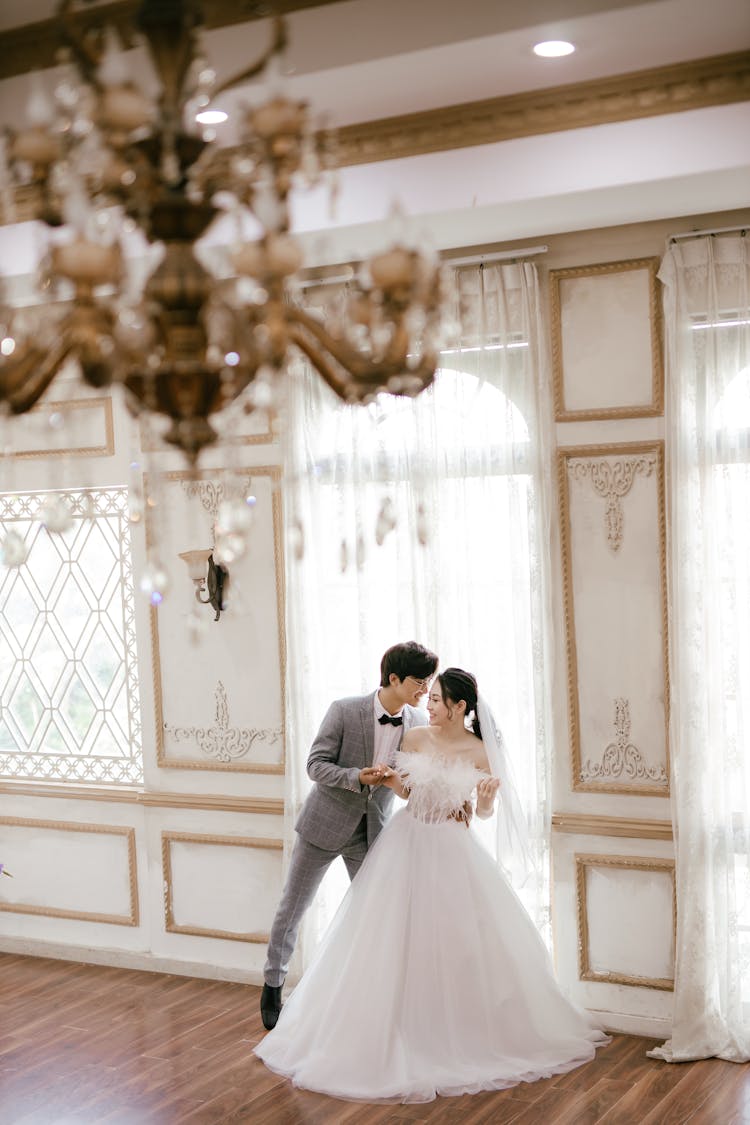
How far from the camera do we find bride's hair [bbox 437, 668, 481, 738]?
4785 mm

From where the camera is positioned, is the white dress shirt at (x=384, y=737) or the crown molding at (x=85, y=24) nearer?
the crown molding at (x=85, y=24)

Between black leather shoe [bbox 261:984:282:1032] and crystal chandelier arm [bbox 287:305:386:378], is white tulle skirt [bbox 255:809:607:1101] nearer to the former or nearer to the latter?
black leather shoe [bbox 261:984:282:1032]

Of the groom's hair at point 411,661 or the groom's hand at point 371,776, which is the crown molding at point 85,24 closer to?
the groom's hair at point 411,661

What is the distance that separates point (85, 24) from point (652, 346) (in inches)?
92.3

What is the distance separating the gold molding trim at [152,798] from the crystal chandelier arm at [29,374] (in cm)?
375

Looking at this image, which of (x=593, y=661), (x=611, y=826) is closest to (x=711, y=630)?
(x=593, y=661)

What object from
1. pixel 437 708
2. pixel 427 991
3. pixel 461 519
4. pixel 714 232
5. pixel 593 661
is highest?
pixel 714 232

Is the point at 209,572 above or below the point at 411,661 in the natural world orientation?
above

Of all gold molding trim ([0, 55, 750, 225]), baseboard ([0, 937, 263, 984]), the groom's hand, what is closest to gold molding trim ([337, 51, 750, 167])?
gold molding trim ([0, 55, 750, 225])

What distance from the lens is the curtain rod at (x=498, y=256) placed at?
16.4 ft

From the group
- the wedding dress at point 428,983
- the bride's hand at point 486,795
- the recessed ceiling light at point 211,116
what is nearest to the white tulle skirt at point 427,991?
the wedding dress at point 428,983

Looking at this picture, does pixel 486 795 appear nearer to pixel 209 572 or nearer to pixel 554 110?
pixel 209 572

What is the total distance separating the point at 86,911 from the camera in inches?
244

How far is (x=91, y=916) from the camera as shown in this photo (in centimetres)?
618
